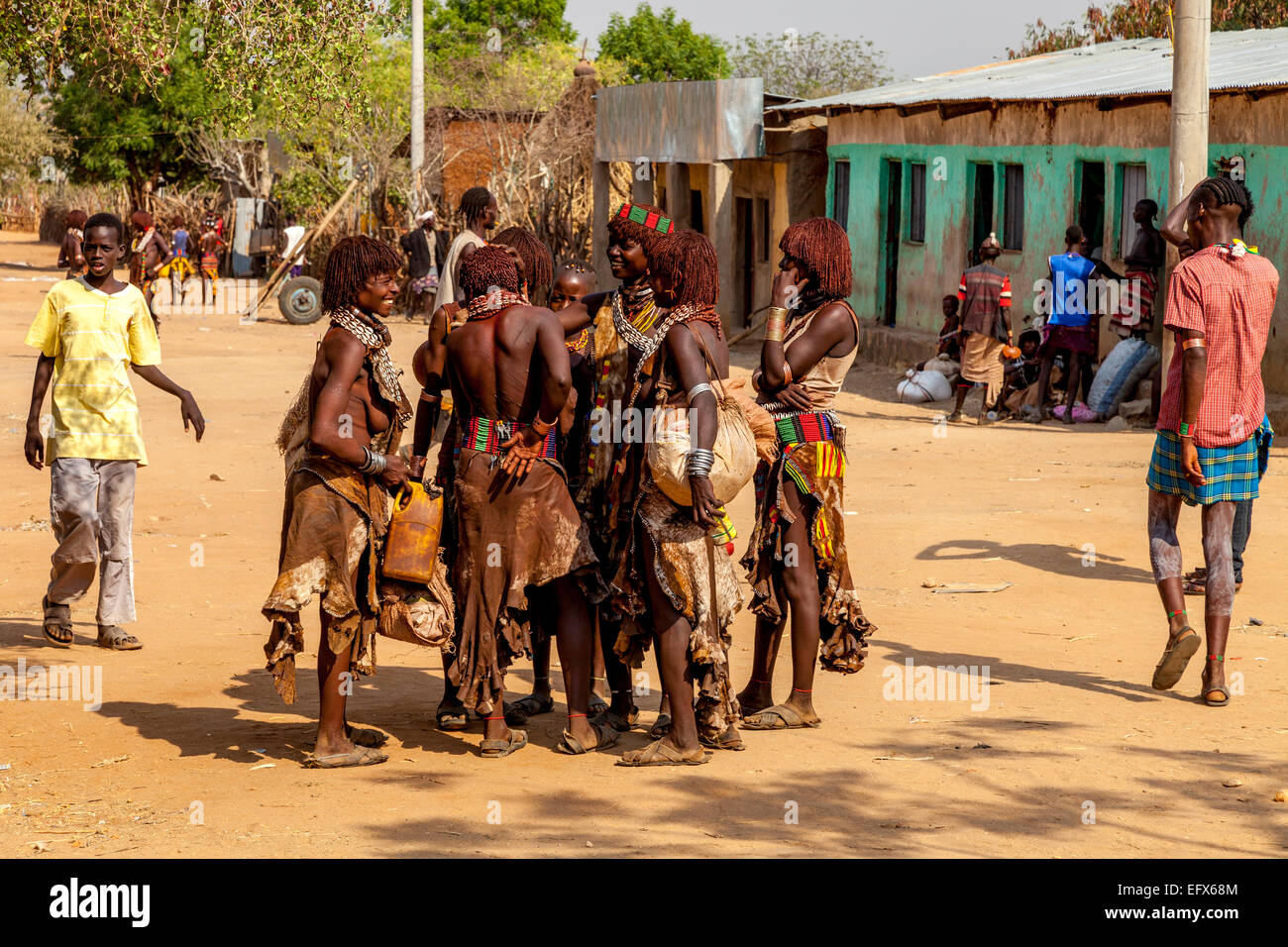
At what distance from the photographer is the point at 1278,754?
516 centimetres

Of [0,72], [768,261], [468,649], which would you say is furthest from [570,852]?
[768,261]

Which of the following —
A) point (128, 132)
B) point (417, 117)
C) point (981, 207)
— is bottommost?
point (981, 207)

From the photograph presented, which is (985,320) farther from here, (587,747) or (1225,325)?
(587,747)

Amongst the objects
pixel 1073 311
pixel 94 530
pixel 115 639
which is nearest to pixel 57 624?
pixel 115 639

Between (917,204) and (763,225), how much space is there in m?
3.58

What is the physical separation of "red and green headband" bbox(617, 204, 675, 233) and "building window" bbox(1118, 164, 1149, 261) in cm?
1098

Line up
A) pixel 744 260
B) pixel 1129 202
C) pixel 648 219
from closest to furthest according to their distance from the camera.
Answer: pixel 648 219 < pixel 1129 202 < pixel 744 260

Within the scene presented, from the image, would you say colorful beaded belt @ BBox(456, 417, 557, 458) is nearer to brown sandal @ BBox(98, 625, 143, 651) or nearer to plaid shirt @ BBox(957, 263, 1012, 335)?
brown sandal @ BBox(98, 625, 143, 651)

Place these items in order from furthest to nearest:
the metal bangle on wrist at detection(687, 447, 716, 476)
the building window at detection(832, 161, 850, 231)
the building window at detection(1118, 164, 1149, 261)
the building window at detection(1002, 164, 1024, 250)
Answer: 1. the building window at detection(832, 161, 850, 231)
2. the building window at detection(1002, 164, 1024, 250)
3. the building window at detection(1118, 164, 1149, 261)
4. the metal bangle on wrist at detection(687, 447, 716, 476)

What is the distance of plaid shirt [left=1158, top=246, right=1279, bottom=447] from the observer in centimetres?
580

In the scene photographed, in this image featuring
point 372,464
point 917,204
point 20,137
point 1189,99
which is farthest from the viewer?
point 20,137

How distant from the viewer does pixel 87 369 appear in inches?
261

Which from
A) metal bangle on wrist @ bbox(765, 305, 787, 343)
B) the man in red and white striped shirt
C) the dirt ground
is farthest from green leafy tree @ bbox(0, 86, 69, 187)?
metal bangle on wrist @ bbox(765, 305, 787, 343)

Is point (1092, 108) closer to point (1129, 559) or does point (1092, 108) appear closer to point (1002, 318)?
point (1002, 318)
